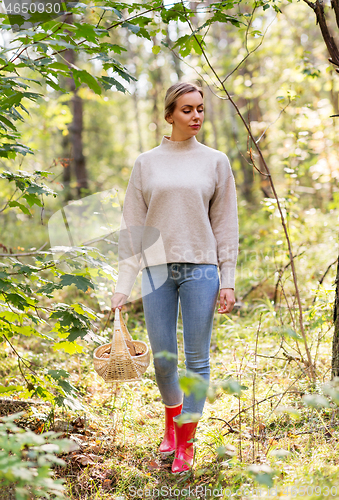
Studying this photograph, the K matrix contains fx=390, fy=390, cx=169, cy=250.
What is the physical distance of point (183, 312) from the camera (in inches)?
91.0

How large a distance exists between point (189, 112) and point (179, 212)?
594mm

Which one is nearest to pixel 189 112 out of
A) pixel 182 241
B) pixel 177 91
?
pixel 177 91

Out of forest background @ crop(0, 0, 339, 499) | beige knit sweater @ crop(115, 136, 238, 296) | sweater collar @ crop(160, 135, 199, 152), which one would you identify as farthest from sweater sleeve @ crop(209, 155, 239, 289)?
forest background @ crop(0, 0, 339, 499)

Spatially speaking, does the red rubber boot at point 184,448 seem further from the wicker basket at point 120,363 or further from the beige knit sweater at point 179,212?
the beige knit sweater at point 179,212

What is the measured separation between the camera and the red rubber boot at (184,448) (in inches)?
90.1

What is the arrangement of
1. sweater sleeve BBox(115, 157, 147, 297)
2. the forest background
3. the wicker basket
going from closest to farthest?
1. the forest background
2. the wicker basket
3. sweater sleeve BBox(115, 157, 147, 297)

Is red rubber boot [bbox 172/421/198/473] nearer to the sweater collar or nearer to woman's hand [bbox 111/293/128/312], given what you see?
woman's hand [bbox 111/293/128/312]

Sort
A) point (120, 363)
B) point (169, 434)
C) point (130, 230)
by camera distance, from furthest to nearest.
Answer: point (169, 434), point (130, 230), point (120, 363)

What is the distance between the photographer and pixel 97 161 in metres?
17.9

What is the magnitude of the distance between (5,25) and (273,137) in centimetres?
868

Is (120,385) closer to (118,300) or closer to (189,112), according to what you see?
(118,300)

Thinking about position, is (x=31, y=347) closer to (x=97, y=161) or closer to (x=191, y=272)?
(x=191, y=272)

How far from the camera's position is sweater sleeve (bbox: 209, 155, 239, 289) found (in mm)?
2332

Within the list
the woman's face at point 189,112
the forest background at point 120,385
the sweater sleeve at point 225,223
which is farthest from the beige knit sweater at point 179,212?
the forest background at point 120,385
